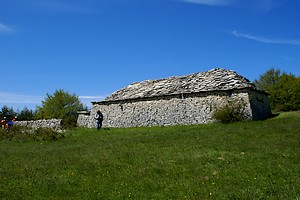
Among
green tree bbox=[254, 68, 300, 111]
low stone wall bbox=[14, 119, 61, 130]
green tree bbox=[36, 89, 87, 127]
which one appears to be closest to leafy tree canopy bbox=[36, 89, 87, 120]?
green tree bbox=[36, 89, 87, 127]

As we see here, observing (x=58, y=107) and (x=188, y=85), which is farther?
(x=58, y=107)

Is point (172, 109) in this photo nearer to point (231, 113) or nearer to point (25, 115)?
point (231, 113)

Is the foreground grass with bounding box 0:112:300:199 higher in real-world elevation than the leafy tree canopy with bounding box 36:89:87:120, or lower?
lower

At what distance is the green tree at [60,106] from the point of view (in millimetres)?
65812

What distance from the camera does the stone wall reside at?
93.8ft

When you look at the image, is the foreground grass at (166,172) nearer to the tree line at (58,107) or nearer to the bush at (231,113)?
the bush at (231,113)

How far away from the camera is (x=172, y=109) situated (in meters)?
31.8

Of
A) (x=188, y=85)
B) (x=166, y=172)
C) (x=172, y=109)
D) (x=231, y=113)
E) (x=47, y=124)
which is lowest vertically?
(x=166, y=172)

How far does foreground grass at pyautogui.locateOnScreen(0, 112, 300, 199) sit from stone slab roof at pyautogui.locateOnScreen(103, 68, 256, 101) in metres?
13.7

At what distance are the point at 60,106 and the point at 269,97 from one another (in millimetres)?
42209

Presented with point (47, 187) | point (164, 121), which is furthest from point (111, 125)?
point (47, 187)

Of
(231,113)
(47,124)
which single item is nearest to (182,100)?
(231,113)

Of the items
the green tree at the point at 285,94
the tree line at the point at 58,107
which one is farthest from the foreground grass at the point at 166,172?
the tree line at the point at 58,107

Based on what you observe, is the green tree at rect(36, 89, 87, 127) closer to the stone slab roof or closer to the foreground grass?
the stone slab roof
